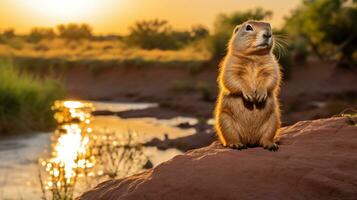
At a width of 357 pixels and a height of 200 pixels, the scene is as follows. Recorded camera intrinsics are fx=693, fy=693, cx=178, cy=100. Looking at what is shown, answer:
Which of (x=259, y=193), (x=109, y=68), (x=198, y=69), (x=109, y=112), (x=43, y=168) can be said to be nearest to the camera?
(x=259, y=193)

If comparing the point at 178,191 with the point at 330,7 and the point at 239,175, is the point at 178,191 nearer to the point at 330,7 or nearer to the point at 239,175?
the point at 239,175

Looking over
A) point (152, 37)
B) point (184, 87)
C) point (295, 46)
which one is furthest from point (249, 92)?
point (152, 37)

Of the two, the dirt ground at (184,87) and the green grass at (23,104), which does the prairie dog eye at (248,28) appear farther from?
the dirt ground at (184,87)

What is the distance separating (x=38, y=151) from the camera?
46.1 ft

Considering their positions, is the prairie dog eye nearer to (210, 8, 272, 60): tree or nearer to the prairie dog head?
the prairie dog head

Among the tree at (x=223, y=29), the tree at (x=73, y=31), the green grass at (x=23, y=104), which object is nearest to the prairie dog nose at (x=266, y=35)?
the green grass at (x=23, y=104)

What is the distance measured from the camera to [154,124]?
20203 mm

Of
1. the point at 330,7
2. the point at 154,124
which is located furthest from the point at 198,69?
the point at 154,124

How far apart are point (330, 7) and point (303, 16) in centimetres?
281

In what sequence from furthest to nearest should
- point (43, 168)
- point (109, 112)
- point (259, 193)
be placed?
point (109, 112) < point (43, 168) < point (259, 193)

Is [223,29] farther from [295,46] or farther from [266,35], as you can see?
[266,35]

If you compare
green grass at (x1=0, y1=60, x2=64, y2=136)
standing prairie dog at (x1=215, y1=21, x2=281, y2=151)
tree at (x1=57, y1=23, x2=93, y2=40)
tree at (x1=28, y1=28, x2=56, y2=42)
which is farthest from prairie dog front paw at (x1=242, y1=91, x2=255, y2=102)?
tree at (x1=57, y1=23, x2=93, y2=40)

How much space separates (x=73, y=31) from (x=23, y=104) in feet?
200

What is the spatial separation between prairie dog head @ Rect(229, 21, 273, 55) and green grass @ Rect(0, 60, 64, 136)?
11557 millimetres
